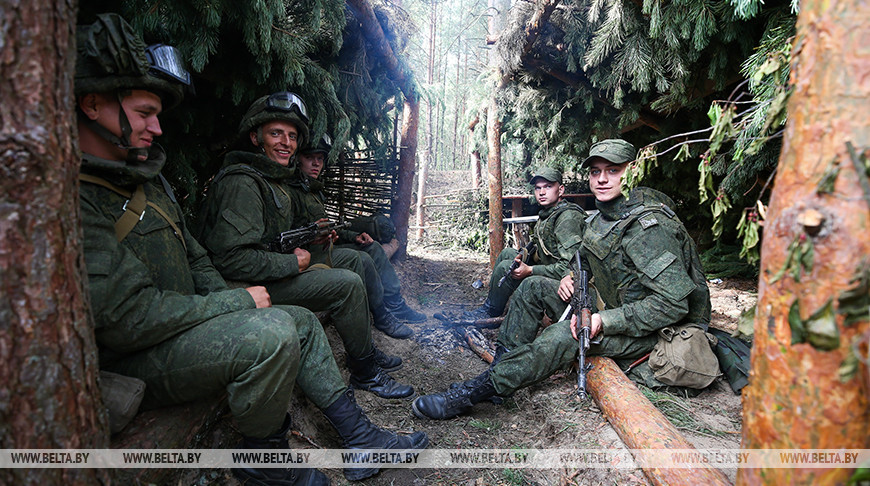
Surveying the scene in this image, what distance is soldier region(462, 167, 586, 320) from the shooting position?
4.53 m

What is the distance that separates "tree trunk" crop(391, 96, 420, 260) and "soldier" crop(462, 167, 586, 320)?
2.49m

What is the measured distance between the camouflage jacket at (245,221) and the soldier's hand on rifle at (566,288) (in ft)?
7.47

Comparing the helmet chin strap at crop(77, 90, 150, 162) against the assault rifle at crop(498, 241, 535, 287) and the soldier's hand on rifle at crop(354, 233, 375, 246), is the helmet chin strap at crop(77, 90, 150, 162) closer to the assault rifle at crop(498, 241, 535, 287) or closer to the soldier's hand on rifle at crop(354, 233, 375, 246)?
the soldier's hand on rifle at crop(354, 233, 375, 246)

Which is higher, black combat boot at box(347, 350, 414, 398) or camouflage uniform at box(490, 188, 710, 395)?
camouflage uniform at box(490, 188, 710, 395)

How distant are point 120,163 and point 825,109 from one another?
2750 millimetres

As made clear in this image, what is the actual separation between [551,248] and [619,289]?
1.77m

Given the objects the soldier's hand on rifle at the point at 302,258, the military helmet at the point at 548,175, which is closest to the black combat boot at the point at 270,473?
the soldier's hand on rifle at the point at 302,258

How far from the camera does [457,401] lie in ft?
10.7

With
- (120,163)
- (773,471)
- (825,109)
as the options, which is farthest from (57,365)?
(825,109)

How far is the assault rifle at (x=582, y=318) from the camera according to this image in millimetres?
2863

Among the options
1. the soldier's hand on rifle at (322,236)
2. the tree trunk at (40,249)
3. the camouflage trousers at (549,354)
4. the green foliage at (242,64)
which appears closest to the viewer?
the tree trunk at (40,249)

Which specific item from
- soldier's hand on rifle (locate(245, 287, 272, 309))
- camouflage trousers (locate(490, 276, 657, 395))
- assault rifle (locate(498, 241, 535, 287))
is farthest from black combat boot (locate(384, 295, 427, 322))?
soldier's hand on rifle (locate(245, 287, 272, 309))

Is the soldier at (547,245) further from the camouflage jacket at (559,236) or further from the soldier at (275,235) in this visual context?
the soldier at (275,235)

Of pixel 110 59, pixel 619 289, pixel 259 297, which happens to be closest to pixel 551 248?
pixel 619 289
